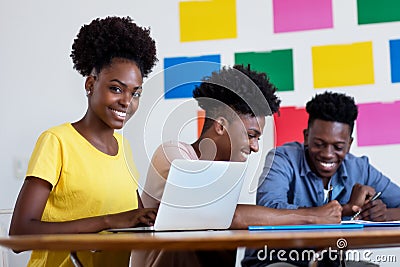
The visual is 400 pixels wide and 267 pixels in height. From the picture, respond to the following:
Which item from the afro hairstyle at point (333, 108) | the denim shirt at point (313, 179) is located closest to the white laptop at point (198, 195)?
the denim shirt at point (313, 179)

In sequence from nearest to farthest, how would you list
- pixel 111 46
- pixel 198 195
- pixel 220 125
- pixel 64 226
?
pixel 198 195 < pixel 64 226 < pixel 220 125 < pixel 111 46

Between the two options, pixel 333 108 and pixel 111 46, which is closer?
pixel 111 46

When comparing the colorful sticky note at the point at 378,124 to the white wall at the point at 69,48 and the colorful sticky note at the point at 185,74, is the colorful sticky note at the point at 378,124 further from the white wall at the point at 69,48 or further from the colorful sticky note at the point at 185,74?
the colorful sticky note at the point at 185,74

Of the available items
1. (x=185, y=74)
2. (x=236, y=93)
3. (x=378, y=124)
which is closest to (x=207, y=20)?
(x=378, y=124)

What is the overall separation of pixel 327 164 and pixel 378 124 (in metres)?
0.28

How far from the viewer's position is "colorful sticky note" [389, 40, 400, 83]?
244 cm

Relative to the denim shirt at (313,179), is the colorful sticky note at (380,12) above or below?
above

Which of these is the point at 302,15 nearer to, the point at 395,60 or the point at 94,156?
the point at 395,60

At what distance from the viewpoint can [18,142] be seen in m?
2.57

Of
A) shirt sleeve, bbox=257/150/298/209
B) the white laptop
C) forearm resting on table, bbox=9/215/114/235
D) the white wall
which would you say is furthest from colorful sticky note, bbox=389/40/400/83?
forearm resting on table, bbox=9/215/114/235

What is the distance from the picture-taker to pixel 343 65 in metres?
2.48

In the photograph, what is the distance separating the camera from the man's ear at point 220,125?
168cm

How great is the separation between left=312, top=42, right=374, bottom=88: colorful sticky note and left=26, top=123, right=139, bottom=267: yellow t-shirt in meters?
1.01

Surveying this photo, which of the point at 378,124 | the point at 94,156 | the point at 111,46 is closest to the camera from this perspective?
the point at 94,156
